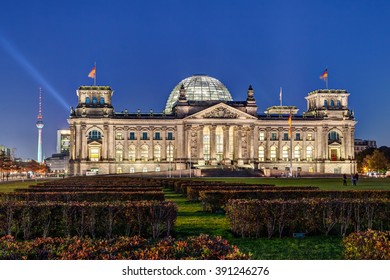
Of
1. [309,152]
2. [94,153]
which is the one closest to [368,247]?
[94,153]

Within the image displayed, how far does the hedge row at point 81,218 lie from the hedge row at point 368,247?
902cm

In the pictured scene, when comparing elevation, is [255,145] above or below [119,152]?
above

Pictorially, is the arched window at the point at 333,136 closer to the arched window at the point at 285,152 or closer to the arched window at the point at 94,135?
the arched window at the point at 285,152

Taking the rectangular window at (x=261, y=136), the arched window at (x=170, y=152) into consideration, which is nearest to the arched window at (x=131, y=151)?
the arched window at (x=170, y=152)

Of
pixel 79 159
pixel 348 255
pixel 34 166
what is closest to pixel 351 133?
pixel 79 159

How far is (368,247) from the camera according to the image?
29.6 ft

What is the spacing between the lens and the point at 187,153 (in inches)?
5074

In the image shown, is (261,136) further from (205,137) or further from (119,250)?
(119,250)

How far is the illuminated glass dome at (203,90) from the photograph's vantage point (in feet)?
478

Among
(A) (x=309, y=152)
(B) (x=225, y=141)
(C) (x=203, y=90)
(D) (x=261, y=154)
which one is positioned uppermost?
(C) (x=203, y=90)

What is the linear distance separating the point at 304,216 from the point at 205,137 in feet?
370

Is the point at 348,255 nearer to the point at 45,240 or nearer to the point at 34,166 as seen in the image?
the point at 45,240

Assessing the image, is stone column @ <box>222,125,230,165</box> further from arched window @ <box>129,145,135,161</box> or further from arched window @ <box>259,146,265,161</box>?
arched window @ <box>129,145,135,161</box>
